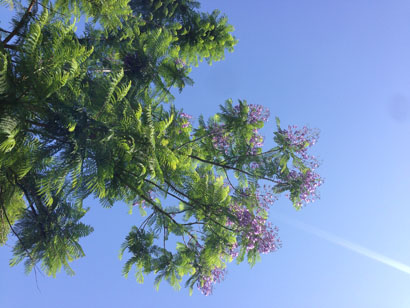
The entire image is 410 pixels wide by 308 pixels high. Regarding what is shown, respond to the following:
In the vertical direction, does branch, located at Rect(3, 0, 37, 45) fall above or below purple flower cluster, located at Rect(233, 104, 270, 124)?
below

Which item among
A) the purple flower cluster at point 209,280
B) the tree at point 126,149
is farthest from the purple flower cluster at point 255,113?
the purple flower cluster at point 209,280

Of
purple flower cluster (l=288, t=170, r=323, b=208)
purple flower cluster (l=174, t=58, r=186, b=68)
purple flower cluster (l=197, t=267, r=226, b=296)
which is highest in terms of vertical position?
purple flower cluster (l=174, t=58, r=186, b=68)

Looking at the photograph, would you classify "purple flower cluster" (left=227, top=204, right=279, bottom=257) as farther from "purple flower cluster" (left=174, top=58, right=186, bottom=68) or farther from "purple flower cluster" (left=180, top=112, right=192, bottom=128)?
"purple flower cluster" (left=174, top=58, right=186, bottom=68)

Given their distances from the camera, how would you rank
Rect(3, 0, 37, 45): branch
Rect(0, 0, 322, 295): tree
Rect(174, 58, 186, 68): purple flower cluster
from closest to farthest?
1. Rect(0, 0, 322, 295): tree
2. Rect(3, 0, 37, 45): branch
3. Rect(174, 58, 186, 68): purple flower cluster

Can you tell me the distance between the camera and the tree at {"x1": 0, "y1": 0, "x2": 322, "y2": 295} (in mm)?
3229

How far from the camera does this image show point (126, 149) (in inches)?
136

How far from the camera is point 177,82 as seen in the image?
6.20 metres

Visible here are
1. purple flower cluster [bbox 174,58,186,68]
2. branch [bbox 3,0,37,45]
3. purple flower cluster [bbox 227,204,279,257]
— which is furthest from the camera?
purple flower cluster [bbox 174,58,186,68]

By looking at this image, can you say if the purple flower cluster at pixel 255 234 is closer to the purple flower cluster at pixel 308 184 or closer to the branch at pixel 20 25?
the purple flower cluster at pixel 308 184

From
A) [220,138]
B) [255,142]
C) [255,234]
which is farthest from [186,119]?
[255,234]

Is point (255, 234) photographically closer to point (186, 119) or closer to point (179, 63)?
point (186, 119)

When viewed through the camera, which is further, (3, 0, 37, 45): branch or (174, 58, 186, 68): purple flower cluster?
(174, 58, 186, 68): purple flower cluster

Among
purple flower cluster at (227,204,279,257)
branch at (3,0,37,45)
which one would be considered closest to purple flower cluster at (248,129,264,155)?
purple flower cluster at (227,204,279,257)

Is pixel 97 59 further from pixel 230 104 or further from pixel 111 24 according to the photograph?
pixel 230 104
